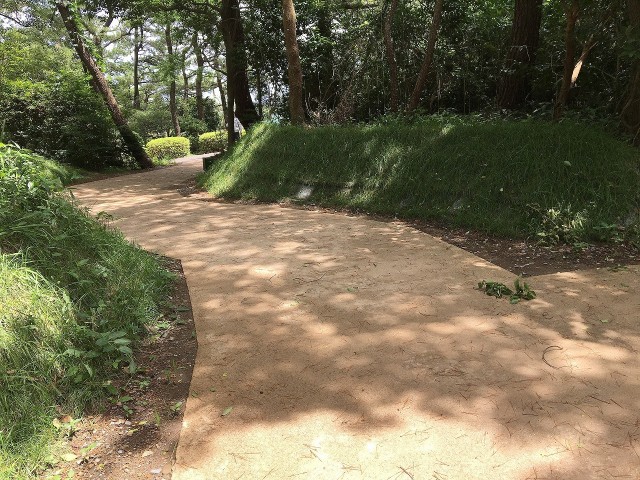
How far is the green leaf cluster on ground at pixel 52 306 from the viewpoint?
2.16 metres

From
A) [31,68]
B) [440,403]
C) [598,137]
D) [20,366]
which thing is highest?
[31,68]

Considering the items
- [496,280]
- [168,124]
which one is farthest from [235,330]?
[168,124]

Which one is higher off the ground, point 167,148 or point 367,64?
point 367,64

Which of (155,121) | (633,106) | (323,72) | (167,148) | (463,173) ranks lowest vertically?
(463,173)

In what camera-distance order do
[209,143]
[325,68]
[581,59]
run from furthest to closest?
[209,143] → [325,68] → [581,59]

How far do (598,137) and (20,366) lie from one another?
6.22 metres

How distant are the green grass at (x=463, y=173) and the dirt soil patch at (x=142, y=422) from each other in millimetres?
3918

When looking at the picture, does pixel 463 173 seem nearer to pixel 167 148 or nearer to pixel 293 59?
pixel 293 59

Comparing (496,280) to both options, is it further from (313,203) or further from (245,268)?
(313,203)

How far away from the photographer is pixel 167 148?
20.6 m

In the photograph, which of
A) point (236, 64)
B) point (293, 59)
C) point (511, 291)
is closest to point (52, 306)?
point (511, 291)

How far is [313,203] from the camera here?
7.51 m

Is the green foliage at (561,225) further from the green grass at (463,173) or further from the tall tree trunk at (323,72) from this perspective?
the tall tree trunk at (323,72)

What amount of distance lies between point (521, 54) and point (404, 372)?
24.3 ft
